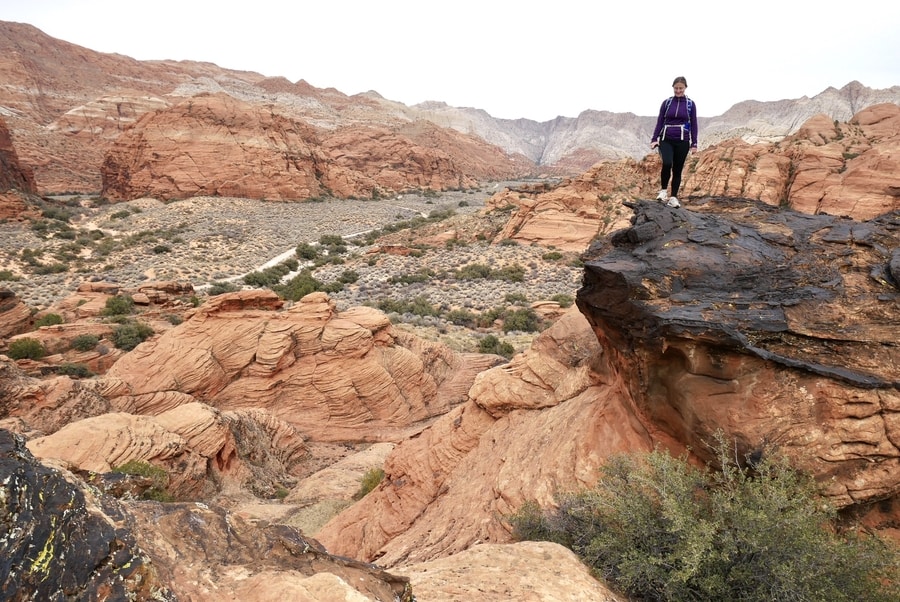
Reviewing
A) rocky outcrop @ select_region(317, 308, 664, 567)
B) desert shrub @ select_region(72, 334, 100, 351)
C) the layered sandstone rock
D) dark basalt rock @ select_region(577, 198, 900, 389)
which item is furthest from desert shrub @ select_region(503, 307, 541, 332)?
desert shrub @ select_region(72, 334, 100, 351)

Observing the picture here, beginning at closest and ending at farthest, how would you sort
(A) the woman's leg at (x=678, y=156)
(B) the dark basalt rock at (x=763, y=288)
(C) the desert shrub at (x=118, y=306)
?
(B) the dark basalt rock at (x=763, y=288) < (A) the woman's leg at (x=678, y=156) < (C) the desert shrub at (x=118, y=306)

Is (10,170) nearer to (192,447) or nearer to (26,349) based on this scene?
(26,349)

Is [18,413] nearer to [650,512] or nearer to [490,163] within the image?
Answer: [650,512]

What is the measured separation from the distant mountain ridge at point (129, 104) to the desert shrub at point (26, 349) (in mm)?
44887

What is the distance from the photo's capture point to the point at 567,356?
7.85 m

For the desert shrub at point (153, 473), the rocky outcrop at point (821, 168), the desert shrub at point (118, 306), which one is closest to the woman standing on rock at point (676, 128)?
the desert shrub at point (153, 473)

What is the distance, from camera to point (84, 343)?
14.2 meters

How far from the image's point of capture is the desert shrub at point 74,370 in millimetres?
12641

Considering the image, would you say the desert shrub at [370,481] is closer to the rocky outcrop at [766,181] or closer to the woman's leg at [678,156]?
the woman's leg at [678,156]

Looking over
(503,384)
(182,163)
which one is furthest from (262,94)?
(503,384)

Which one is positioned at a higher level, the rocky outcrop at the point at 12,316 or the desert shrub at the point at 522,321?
the rocky outcrop at the point at 12,316

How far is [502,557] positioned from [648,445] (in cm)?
216

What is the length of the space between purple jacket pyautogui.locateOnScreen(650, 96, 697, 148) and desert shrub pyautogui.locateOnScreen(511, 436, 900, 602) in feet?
15.7

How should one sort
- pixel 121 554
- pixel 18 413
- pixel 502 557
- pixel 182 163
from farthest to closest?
1. pixel 182 163
2. pixel 18 413
3. pixel 502 557
4. pixel 121 554
